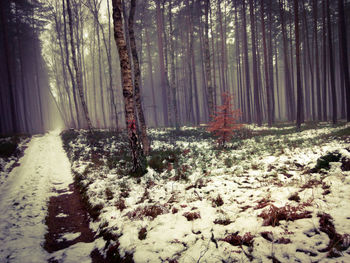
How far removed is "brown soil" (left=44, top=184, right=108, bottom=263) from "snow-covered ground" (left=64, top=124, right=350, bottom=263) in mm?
346

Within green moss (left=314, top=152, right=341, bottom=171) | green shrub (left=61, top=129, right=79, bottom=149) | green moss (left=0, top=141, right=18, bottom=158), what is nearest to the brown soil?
green moss (left=314, top=152, right=341, bottom=171)

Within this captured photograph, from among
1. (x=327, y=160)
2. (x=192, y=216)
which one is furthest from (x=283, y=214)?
(x=327, y=160)

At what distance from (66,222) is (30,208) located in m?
1.57

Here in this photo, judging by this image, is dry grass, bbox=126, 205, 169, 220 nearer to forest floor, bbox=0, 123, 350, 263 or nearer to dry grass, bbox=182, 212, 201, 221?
forest floor, bbox=0, 123, 350, 263

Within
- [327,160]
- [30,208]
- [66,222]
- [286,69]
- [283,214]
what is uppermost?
[286,69]

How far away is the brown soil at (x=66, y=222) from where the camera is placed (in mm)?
3545

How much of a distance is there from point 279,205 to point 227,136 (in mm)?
6951

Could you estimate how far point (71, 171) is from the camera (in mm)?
8586

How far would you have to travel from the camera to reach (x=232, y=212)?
11.4 feet

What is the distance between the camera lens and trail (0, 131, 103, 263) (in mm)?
3223

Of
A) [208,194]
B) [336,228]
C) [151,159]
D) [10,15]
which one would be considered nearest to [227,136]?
[151,159]

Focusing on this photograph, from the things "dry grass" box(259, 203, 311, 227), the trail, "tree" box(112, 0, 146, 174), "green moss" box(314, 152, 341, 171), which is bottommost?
the trail

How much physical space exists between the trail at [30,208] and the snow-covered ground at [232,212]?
105 cm

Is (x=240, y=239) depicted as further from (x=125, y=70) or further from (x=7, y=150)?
(x=7, y=150)
